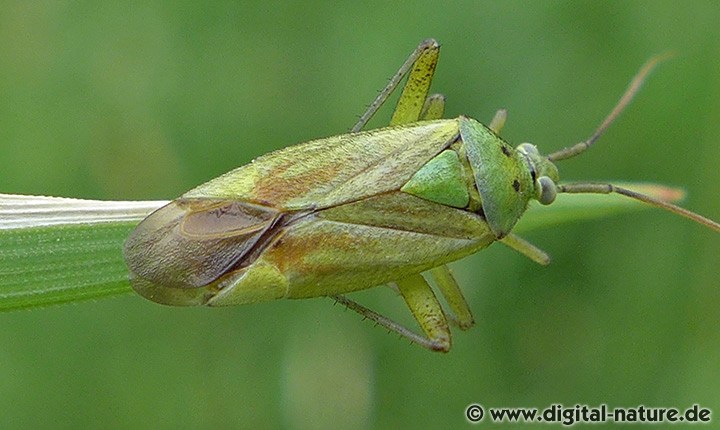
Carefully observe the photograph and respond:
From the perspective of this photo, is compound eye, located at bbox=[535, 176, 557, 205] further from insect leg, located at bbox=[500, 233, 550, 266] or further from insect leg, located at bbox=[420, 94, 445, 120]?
insect leg, located at bbox=[420, 94, 445, 120]

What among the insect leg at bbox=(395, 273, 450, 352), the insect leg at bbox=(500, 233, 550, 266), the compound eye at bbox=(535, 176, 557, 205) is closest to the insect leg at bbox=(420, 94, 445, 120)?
the compound eye at bbox=(535, 176, 557, 205)

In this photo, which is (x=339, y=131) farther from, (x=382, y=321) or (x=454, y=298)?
(x=382, y=321)

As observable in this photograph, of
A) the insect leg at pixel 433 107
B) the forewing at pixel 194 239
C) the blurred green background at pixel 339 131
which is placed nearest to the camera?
the forewing at pixel 194 239

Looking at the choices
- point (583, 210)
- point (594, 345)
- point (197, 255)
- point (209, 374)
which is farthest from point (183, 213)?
point (594, 345)

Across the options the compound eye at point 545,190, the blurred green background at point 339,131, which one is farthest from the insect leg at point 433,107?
the blurred green background at point 339,131

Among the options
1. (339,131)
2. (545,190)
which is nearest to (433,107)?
(545,190)

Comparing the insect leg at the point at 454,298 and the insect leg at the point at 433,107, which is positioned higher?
the insect leg at the point at 433,107

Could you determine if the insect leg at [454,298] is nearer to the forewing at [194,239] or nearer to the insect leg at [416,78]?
the insect leg at [416,78]
